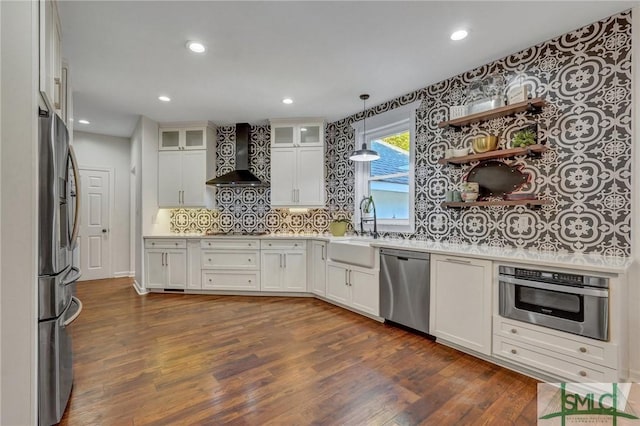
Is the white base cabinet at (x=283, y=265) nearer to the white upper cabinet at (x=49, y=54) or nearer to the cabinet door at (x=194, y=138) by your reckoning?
the cabinet door at (x=194, y=138)

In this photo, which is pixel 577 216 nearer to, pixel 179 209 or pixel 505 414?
pixel 505 414

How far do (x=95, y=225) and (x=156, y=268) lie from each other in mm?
1959

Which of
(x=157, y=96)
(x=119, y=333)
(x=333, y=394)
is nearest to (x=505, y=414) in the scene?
(x=333, y=394)

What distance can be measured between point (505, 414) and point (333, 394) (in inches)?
40.6

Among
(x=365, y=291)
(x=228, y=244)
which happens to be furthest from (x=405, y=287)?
(x=228, y=244)

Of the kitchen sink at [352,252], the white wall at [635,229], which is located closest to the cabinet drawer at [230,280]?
the kitchen sink at [352,252]

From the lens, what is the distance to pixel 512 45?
8.32 feet

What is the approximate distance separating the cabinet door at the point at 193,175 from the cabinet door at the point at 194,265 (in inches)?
26.8

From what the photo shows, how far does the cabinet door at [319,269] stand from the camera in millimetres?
3939

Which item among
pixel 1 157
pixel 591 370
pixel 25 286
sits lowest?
pixel 591 370

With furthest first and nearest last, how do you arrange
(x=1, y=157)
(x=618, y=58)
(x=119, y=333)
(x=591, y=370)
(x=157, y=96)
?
1. (x=157, y=96)
2. (x=119, y=333)
3. (x=618, y=58)
4. (x=591, y=370)
5. (x=1, y=157)

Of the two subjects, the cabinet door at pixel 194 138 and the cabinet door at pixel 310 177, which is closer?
the cabinet door at pixel 310 177

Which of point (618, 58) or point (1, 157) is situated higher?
point (618, 58)

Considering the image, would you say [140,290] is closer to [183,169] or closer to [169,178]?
[169,178]
